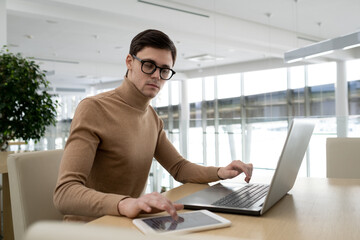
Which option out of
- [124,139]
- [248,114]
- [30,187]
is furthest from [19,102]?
[248,114]

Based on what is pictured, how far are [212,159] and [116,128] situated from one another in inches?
140

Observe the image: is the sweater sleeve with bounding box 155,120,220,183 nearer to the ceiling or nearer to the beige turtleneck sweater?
the beige turtleneck sweater

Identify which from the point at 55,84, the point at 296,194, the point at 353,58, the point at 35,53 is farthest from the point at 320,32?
the point at 55,84

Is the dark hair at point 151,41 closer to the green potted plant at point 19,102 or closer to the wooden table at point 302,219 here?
the wooden table at point 302,219

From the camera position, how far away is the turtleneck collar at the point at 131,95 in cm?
145

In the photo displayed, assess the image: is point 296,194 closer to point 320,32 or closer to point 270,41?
point 270,41

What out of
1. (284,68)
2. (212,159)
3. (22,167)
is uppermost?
(284,68)

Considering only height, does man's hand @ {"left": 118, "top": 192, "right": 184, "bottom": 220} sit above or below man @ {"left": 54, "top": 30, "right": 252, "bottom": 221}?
below

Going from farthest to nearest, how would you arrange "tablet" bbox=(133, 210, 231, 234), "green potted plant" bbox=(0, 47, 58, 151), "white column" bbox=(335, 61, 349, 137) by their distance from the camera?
"white column" bbox=(335, 61, 349, 137)
"green potted plant" bbox=(0, 47, 58, 151)
"tablet" bbox=(133, 210, 231, 234)

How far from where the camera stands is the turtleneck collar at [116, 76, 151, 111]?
4.75ft

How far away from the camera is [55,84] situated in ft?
51.0

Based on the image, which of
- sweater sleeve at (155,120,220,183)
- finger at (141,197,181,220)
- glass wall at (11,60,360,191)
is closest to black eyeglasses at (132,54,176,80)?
sweater sleeve at (155,120,220,183)

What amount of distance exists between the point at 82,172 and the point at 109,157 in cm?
20

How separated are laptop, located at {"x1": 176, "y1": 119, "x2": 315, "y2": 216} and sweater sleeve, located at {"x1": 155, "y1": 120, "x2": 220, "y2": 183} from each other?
158 mm
